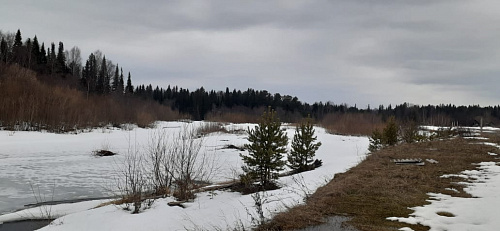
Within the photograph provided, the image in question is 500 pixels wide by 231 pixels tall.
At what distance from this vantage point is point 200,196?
961 centimetres

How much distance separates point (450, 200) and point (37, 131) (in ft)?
106

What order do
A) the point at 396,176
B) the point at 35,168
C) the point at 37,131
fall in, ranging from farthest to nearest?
1. the point at 37,131
2. the point at 35,168
3. the point at 396,176

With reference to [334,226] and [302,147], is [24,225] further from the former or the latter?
[302,147]

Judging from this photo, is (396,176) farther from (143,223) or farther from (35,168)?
(35,168)

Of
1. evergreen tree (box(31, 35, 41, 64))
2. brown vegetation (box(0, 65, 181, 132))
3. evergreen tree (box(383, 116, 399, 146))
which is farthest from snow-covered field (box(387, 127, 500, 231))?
evergreen tree (box(31, 35, 41, 64))

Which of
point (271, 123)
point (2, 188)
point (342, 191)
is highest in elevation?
point (271, 123)

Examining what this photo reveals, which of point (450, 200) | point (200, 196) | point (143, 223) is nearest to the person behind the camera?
point (450, 200)

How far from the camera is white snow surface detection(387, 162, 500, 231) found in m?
4.93

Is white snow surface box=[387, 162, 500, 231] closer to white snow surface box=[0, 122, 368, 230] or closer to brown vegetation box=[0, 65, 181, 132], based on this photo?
white snow surface box=[0, 122, 368, 230]

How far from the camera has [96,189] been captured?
1280 cm

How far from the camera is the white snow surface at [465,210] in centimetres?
493

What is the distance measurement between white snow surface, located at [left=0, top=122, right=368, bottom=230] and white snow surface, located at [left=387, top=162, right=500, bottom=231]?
247cm

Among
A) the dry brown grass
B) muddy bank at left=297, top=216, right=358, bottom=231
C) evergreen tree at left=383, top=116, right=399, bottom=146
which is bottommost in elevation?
muddy bank at left=297, top=216, right=358, bottom=231

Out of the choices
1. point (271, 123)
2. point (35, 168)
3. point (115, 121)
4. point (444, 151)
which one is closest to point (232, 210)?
point (271, 123)
